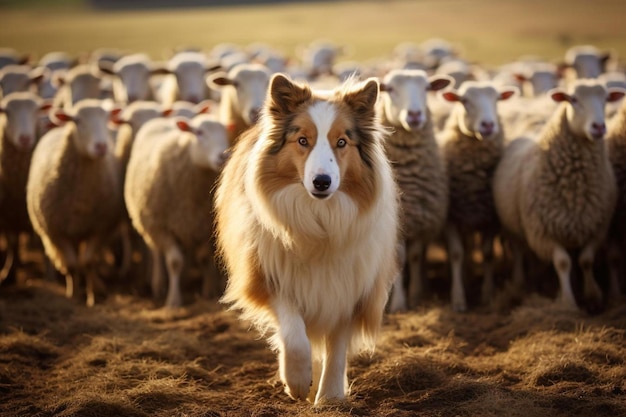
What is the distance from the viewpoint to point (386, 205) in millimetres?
4992

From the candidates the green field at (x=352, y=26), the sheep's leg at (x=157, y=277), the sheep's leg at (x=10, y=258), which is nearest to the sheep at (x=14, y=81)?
the sheep's leg at (x=10, y=258)

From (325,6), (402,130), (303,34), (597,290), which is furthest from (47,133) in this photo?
(325,6)

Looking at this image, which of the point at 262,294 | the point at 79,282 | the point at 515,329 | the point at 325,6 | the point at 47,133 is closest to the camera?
the point at 262,294

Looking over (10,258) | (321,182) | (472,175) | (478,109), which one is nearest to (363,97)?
(321,182)

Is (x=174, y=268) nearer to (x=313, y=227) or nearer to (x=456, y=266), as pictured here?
(x=456, y=266)

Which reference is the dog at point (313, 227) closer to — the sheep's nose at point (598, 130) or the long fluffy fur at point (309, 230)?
the long fluffy fur at point (309, 230)

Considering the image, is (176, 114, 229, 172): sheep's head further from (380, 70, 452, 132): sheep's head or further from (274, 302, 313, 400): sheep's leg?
(274, 302, 313, 400): sheep's leg

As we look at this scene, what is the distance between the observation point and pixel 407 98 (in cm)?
755

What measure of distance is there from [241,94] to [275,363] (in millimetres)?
3402

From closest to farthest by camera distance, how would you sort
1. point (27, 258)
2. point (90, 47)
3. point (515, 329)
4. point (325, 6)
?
1. point (515, 329)
2. point (27, 258)
3. point (90, 47)
4. point (325, 6)

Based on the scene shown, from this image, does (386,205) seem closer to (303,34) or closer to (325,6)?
(303,34)

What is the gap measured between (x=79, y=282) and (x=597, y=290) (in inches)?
197

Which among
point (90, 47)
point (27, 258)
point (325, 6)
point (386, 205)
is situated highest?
point (325, 6)

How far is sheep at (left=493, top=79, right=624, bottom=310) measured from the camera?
278 inches
